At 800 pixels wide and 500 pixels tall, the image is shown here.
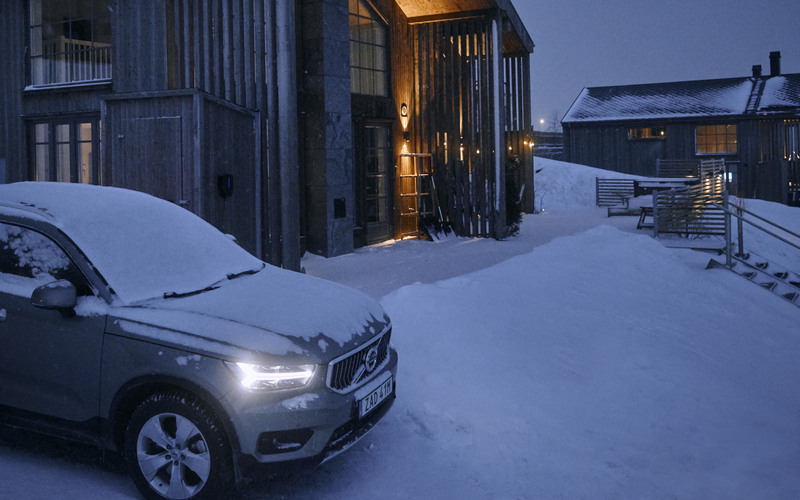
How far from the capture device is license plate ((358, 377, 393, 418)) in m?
4.39

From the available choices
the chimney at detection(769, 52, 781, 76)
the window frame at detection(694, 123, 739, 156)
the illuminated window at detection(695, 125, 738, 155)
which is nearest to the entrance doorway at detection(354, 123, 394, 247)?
the window frame at detection(694, 123, 739, 156)

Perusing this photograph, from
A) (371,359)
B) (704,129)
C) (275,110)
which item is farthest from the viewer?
(704,129)

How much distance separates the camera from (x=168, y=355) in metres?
3.97

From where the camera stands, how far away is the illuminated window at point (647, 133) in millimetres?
39125

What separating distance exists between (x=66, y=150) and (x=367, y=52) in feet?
20.8

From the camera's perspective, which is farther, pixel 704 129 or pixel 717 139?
pixel 704 129

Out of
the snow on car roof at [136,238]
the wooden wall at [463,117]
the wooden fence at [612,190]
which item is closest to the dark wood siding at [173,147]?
the snow on car roof at [136,238]

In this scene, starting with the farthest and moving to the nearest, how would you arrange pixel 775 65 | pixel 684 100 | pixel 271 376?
pixel 775 65 < pixel 684 100 < pixel 271 376

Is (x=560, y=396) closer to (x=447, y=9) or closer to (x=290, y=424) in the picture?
(x=290, y=424)

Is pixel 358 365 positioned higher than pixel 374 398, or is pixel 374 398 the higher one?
pixel 358 365

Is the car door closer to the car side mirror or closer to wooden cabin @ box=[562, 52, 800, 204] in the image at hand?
the car side mirror

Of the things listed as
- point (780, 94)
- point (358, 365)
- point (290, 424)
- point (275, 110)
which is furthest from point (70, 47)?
point (780, 94)

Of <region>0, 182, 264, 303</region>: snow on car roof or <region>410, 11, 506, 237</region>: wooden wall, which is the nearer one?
<region>0, 182, 264, 303</region>: snow on car roof

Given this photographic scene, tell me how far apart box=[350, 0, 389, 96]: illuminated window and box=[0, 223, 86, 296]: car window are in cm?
1109
